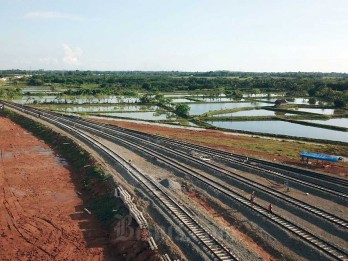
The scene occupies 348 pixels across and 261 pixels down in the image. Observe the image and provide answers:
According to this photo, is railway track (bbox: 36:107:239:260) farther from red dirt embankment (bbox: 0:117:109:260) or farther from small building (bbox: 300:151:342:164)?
small building (bbox: 300:151:342:164)

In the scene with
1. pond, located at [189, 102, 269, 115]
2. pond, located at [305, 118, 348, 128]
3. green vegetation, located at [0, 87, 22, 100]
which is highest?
green vegetation, located at [0, 87, 22, 100]

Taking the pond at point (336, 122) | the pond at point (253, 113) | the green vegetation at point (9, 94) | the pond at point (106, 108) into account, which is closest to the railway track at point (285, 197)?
the pond at point (336, 122)

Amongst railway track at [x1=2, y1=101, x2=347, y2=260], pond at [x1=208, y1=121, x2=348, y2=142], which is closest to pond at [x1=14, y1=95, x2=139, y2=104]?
pond at [x1=208, y1=121, x2=348, y2=142]

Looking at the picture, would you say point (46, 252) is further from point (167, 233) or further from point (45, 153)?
point (45, 153)

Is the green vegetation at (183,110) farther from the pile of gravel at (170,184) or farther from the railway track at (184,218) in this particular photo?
the pile of gravel at (170,184)

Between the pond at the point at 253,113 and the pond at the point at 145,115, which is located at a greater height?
the pond at the point at 253,113
